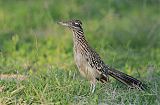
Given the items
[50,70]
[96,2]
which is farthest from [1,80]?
[96,2]

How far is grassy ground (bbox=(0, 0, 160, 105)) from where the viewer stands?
8.23 meters

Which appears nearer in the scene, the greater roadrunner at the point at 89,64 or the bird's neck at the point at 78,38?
the greater roadrunner at the point at 89,64

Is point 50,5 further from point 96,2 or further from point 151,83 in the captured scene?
point 151,83

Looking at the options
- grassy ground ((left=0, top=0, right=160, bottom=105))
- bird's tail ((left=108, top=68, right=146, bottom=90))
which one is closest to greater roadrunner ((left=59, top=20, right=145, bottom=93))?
bird's tail ((left=108, top=68, right=146, bottom=90))

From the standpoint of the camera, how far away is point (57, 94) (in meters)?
8.16

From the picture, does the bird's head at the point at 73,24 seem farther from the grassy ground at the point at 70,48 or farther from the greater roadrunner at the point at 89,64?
the grassy ground at the point at 70,48

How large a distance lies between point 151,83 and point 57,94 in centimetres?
156

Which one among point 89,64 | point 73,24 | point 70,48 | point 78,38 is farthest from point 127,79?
point 70,48

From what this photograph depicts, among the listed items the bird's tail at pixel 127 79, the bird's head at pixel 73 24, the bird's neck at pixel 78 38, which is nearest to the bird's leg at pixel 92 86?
the bird's tail at pixel 127 79

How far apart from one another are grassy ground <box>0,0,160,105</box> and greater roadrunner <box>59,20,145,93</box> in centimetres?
13

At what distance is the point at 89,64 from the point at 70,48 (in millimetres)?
3891

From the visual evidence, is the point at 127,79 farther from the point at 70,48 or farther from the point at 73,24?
the point at 70,48

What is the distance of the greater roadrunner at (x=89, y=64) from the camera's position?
28.9 feet

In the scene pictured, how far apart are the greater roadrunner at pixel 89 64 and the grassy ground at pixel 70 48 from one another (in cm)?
13
